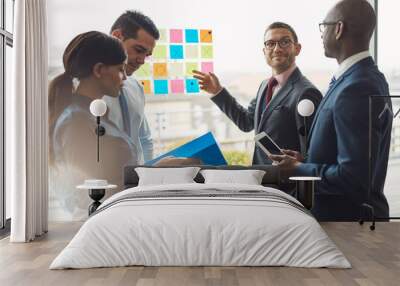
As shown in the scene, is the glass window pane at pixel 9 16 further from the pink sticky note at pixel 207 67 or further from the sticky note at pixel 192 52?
the pink sticky note at pixel 207 67

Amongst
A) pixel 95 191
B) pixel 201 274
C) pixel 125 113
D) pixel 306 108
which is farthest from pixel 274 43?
pixel 201 274

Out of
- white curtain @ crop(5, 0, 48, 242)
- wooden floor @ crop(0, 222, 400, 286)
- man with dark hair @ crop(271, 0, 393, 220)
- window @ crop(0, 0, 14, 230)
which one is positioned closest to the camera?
wooden floor @ crop(0, 222, 400, 286)

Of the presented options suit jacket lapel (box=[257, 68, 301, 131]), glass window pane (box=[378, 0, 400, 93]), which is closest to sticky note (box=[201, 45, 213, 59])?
suit jacket lapel (box=[257, 68, 301, 131])

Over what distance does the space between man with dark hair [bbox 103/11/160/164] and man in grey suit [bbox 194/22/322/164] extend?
0.79 metres

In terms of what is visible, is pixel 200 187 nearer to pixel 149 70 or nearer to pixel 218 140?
pixel 218 140

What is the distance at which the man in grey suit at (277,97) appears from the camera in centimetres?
750

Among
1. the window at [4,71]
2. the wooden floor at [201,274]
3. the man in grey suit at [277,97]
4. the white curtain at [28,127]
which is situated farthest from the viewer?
the man in grey suit at [277,97]

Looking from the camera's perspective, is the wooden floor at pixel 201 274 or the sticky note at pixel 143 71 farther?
the sticky note at pixel 143 71

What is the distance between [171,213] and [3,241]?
7.20 feet

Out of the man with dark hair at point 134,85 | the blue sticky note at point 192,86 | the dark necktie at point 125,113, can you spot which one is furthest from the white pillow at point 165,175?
the blue sticky note at point 192,86

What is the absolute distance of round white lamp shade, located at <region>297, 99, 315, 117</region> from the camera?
23.9ft

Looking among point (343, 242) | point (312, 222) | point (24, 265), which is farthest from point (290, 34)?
point (24, 265)

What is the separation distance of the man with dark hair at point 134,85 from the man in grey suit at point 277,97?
2.60 ft

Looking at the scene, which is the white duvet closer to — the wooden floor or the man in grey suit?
the wooden floor
